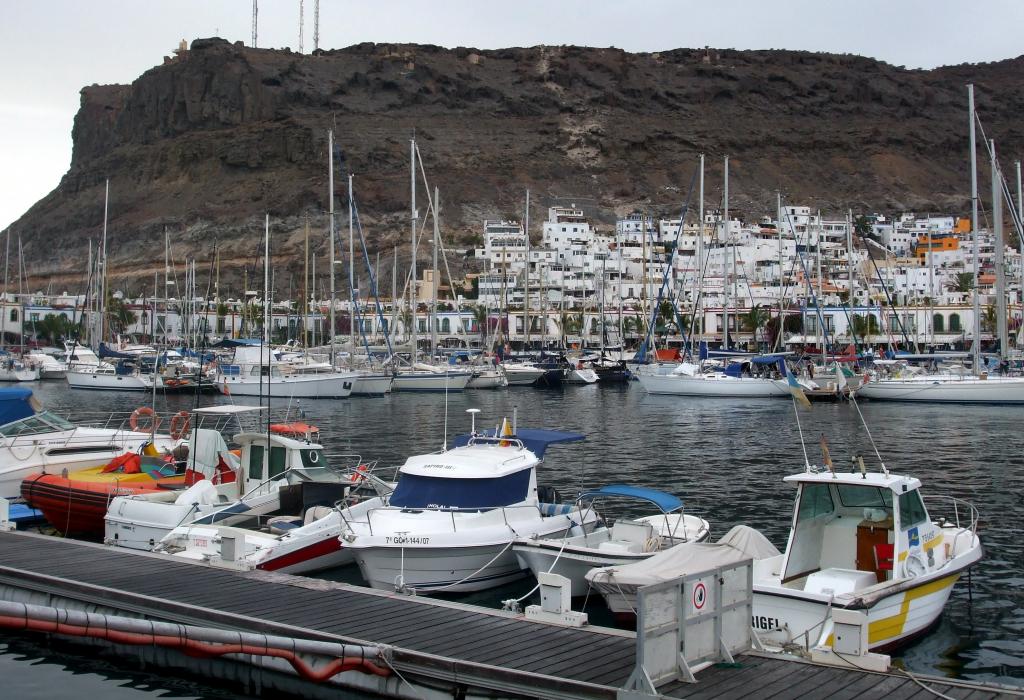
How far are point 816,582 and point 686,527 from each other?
4951 millimetres

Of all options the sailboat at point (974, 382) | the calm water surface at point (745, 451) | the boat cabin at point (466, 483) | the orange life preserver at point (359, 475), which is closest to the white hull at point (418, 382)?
the calm water surface at point (745, 451)

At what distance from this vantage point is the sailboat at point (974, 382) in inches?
2352

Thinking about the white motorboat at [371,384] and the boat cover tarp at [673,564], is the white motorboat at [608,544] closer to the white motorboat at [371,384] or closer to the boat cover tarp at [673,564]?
the boat cover tarp at [673,564]

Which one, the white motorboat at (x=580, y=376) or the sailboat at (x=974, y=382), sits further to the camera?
the white motorboat at (x=580, y=376)

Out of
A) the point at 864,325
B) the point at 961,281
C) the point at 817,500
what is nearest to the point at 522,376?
the point at 864,325

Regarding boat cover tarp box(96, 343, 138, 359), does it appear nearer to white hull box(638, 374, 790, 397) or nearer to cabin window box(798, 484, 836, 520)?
white hull box(638, 374, 790, 397)

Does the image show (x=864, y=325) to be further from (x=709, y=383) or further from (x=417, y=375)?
(x=417, y=375)

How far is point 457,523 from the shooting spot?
17.6m

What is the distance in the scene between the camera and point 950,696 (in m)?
10.3

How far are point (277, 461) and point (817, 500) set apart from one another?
1204 centimetres

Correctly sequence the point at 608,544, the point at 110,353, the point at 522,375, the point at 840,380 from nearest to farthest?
the point at 608,544 < the point at 840,380 < the point at 522,375 < the point at 110,353

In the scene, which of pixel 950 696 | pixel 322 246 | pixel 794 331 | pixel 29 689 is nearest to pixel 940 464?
pixel 950 696

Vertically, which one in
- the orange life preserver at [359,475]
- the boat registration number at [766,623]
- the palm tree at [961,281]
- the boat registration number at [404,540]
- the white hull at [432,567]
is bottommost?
the white hull at [432,567]

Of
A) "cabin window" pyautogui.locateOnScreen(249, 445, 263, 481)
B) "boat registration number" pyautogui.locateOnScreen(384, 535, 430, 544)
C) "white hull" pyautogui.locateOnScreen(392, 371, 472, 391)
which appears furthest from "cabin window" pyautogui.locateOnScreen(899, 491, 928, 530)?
"white hull" pyautogui.locateOnScreen(392, 371, 472, 391)
